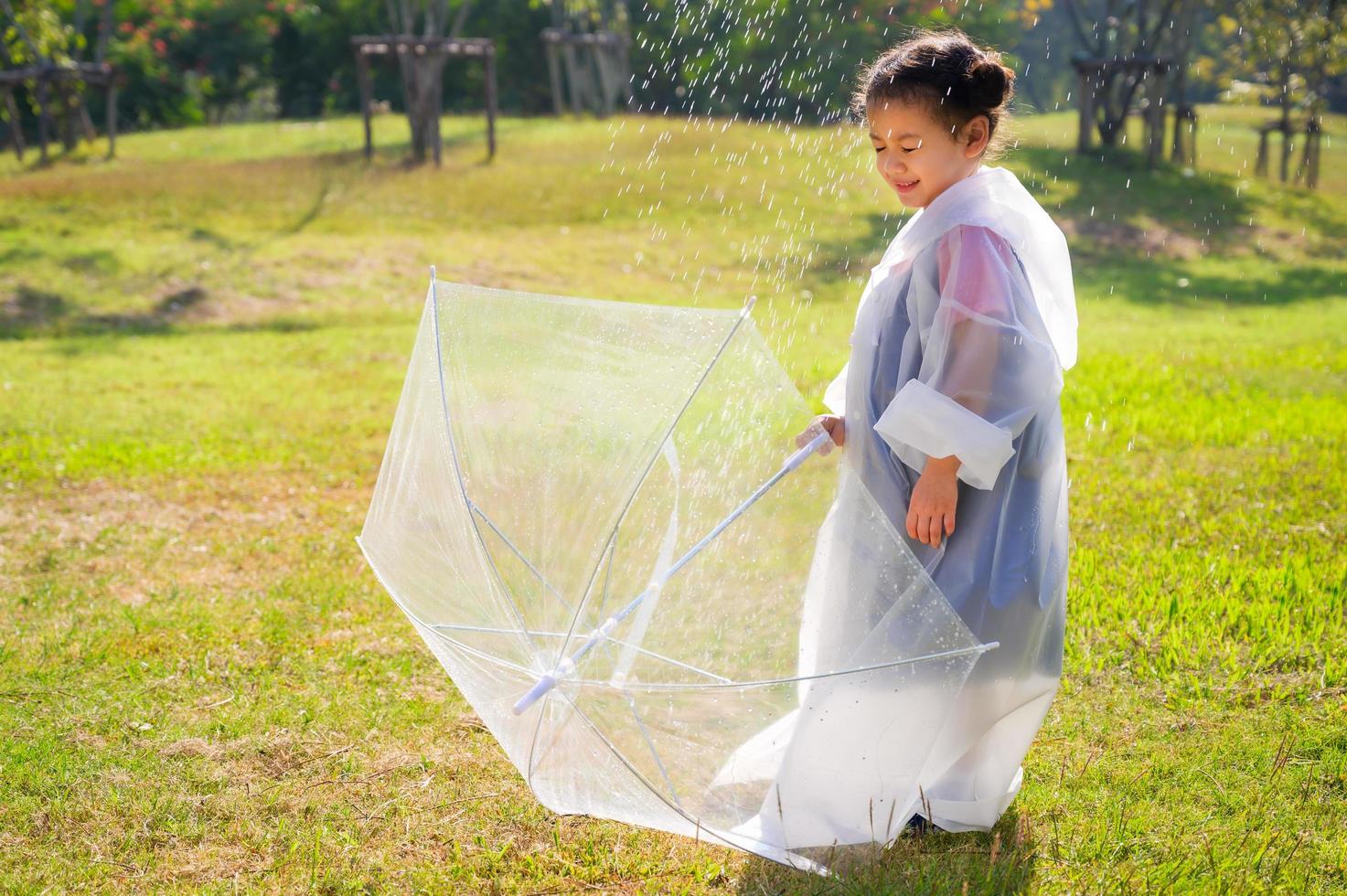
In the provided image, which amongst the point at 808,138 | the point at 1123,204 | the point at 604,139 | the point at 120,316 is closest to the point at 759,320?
the point at 120,316

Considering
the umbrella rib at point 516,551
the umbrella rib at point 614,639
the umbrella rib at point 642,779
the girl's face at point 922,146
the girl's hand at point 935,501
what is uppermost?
the girl's face at point 922,146

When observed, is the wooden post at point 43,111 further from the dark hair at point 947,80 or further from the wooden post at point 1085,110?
the dark hair at point 947,80

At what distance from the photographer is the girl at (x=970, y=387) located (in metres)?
2.54

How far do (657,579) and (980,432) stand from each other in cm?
74

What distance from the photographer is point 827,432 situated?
2729 mm

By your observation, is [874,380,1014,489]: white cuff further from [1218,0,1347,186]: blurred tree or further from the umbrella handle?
[1218,0,1347,186]: blurred tree

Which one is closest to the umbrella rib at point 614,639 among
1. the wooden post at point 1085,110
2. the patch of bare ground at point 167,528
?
the patch of bare ground at point 167,528

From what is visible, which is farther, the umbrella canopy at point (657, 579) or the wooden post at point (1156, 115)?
the wooden post at point (1156, 115)

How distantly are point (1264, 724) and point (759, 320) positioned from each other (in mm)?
8188

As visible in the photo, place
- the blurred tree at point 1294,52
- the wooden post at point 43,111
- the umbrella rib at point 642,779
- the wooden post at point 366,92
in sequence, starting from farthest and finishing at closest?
the blurred tree at point 1294,52 < the wooden post at point 366,92 < the wooden post at point 43,111 < the umbrella rib at point 642,779

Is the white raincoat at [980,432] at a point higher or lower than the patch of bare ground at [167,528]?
higher

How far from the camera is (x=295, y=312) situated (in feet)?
35.7

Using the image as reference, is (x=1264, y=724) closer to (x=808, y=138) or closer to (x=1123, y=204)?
(x=1123, y=204)

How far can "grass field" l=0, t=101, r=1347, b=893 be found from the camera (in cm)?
307
